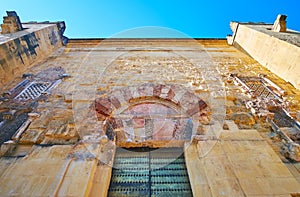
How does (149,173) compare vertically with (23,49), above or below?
below

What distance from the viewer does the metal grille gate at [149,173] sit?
A: 2.08 meters

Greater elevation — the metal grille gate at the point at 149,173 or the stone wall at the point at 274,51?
the stone wall at the point at 274,51

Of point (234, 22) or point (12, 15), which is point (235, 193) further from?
point (234, 22)

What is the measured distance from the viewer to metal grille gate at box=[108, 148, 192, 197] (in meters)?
2.08

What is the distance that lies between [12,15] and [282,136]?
759cm

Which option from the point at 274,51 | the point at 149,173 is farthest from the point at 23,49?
the point at 274,51

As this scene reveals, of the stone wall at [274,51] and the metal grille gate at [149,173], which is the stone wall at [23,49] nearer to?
the metal grille gate at [149,173]

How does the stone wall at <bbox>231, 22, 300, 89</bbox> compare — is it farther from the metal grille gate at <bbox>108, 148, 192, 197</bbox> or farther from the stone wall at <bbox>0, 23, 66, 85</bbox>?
the stone wall at <bbox>0, 23, 66, 85</bbox>

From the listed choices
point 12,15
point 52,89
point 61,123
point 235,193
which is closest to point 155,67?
point 52,89

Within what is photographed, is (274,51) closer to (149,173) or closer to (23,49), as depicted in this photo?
(149,173)

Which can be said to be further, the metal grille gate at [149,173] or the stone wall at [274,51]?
the stone wall at [274,51]

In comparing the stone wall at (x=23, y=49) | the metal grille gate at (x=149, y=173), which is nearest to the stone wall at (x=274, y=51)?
the metal grille gate at (x=149, y=173)

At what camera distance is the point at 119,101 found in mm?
3480

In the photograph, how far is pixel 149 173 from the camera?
2307 millimetres
